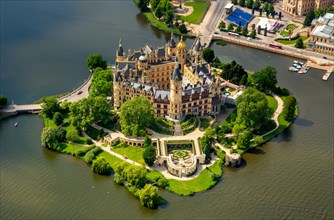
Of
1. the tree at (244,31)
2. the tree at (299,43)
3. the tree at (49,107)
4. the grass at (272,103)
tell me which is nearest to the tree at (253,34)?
the tree at (244,31)

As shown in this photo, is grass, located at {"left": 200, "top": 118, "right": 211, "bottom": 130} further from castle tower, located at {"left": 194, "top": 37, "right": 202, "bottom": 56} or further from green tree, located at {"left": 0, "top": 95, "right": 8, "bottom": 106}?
green tree, located at {"left": 0, "top": 95, "right": 8, "bottom": 106}

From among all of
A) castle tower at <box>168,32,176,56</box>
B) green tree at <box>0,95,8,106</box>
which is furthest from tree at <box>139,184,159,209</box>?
green tree at <box>0,95,8,106</box>

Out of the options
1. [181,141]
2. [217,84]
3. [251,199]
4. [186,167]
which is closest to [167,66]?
[217,84]

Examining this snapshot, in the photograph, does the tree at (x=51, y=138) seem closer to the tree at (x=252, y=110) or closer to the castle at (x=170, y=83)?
the castle at (x=170, y=83)

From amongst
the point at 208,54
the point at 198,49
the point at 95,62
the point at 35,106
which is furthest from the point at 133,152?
the point at 208,54

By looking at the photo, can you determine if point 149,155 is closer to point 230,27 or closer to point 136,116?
point 136,116
